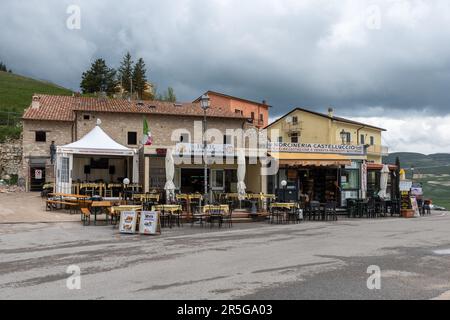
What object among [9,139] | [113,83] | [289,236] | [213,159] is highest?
[113,83]

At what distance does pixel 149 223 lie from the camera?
13.7m

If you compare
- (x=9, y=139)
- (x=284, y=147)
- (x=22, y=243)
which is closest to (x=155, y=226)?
(x=22, y=243)

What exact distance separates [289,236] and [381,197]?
38.0 ft

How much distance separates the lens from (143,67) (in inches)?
2781

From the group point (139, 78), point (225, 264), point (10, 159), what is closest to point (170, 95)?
point (139, 78)

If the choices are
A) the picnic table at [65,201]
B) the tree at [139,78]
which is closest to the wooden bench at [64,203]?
the picnic table at [65,201]

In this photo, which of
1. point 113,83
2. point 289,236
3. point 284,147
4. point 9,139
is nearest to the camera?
point 289,236

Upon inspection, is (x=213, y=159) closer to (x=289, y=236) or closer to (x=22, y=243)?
(x=289, y=236)

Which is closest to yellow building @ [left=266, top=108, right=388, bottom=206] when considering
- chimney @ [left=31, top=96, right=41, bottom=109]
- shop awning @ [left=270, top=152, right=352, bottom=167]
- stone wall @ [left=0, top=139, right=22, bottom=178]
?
shop awning @ [left=270, top=152, right=352, bottom=167]

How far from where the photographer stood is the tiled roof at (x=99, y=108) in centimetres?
3381

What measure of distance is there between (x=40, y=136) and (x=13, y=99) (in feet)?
114
